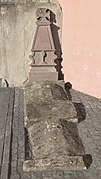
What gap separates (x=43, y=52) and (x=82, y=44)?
3.02ft

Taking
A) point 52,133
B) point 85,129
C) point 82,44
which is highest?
point 82,44

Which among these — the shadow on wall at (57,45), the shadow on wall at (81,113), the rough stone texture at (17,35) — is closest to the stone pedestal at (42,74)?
the shadow on wall at (57,45)

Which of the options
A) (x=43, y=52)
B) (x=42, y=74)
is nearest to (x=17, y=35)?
(x=43, y=52)

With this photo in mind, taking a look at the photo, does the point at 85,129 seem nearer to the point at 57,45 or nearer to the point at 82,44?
the point at 82,44

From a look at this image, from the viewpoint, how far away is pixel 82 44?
26.6 feet

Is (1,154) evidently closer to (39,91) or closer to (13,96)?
(39,91)

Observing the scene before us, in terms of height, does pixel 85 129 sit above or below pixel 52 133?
below

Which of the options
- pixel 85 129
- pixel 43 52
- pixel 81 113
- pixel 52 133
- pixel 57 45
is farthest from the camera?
pixel 57 45

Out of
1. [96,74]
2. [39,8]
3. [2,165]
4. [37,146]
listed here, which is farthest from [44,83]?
[2,165]

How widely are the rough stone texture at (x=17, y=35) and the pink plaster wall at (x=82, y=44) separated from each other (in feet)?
1.26

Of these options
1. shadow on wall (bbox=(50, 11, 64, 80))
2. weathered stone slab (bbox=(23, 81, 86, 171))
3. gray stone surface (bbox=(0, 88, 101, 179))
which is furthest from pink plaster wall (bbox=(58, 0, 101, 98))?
weathered stone slab (bbox=(23, 81, 86, 171))

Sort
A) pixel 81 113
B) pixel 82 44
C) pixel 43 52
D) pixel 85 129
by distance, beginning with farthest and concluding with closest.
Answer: pixel 43 52 < pixel 82 44 < pixel 81 113 < pixel 85 129

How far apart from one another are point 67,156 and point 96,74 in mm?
3213

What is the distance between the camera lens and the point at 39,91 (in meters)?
7.33
